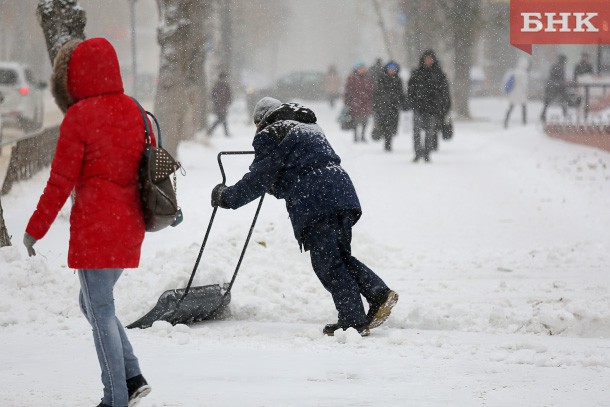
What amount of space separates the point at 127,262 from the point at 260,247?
16.0 feet

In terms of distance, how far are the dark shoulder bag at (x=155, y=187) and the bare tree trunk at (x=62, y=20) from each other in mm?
7017

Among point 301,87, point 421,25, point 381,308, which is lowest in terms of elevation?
point 301,87

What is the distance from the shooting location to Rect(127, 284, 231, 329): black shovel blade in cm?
671

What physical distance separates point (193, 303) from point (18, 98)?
18856 millimetres

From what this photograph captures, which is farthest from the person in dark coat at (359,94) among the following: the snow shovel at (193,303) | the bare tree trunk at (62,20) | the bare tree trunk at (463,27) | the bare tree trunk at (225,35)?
the snow shovel at (193,303)

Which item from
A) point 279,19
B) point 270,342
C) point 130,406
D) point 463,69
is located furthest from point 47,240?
point 279,19

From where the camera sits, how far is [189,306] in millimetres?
6918

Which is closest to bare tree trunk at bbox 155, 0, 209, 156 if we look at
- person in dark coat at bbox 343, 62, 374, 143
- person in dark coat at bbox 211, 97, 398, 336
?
person in dark coat at bbox 343, 62, 374, 143

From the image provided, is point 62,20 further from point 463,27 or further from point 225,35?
point 463,27

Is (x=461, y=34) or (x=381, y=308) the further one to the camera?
(x=461, y=34)

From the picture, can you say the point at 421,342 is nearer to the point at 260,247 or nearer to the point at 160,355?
the point at 160,355

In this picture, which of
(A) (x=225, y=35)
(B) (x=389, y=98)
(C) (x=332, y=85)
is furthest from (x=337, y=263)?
(C) (x=332, y=85)

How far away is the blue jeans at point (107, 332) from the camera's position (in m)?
4.45

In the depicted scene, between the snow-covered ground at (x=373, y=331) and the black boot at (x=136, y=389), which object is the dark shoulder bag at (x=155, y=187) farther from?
the snow-covered ground at (x=373, y=331)
